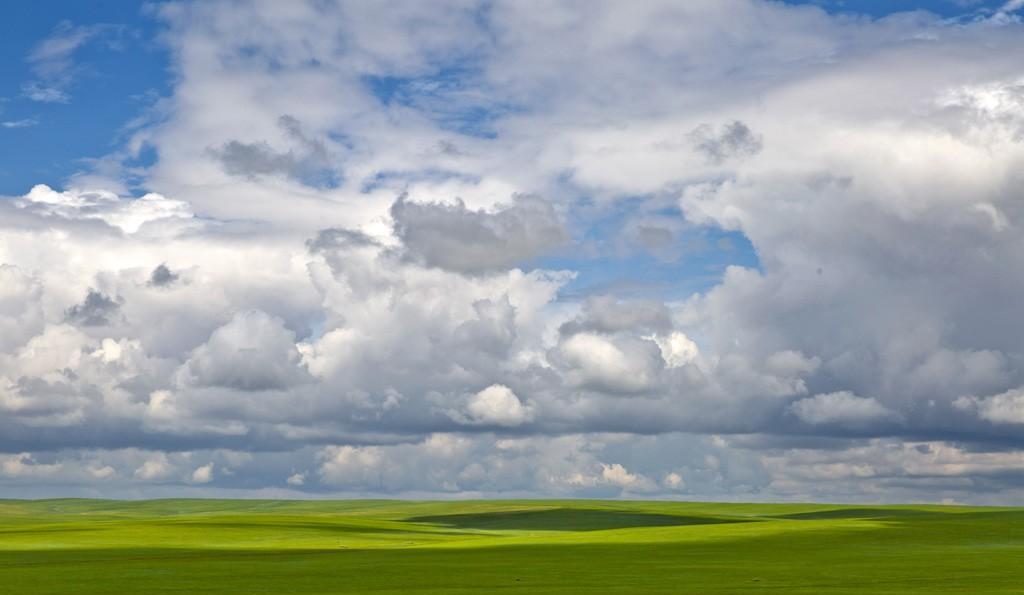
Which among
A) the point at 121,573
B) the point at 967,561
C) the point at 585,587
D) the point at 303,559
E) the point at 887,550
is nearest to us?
the point at 585,587

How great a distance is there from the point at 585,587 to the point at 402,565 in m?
19.0

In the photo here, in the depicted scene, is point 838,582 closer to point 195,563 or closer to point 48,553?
point 195,563

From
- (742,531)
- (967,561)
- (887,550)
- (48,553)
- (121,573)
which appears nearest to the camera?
(121,573)

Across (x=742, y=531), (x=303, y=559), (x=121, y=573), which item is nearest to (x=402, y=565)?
(x=303, y=559)

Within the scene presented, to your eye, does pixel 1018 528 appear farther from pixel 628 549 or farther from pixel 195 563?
pixel 195 563

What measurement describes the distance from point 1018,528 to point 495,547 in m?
53.2

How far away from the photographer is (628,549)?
80.7 meters

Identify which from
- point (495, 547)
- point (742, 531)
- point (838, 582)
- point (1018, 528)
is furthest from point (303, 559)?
point (1018, 528)

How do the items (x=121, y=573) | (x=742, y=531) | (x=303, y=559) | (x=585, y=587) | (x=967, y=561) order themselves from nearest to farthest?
(x=585, y=587)
(x=121, y=573)
(x=967, y=561)
(x=303, y=559)
(x=742, y=531)

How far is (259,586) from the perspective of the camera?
49750mm

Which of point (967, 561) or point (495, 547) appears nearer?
point (967, 561)

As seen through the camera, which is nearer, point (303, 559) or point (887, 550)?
point (303, 559)

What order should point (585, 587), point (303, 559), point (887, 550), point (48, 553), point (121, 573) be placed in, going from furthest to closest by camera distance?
point (48, 553) → point (887, 550) → point (303, 559) → point (121, 573) → point (585, 587)

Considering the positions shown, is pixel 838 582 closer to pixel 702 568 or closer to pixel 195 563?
pixel 702 568
